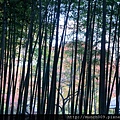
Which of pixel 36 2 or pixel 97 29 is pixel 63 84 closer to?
pixel 97 29

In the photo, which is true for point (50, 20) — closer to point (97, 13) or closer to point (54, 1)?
point (54, 1)

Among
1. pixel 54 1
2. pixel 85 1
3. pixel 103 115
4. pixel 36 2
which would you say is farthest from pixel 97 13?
pixel 103 115

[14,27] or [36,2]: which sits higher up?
[36,2]

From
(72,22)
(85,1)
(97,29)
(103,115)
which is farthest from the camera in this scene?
(72,22)

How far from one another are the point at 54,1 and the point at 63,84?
5.04 m

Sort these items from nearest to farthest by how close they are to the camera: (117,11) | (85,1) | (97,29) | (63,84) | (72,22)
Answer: (117,11)
(85,1)
(97,29)
(72,22)
(63,84)

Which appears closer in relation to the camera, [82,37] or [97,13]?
[97,13]

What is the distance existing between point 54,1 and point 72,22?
137 centimetres

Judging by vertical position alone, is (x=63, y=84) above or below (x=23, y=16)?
below

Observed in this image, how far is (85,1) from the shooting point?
16.7 ft

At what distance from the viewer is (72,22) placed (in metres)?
6.16

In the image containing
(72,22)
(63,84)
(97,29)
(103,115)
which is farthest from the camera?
(63,84)

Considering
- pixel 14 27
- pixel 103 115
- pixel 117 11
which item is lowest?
pixel 103 115

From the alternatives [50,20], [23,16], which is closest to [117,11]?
[50,20]
